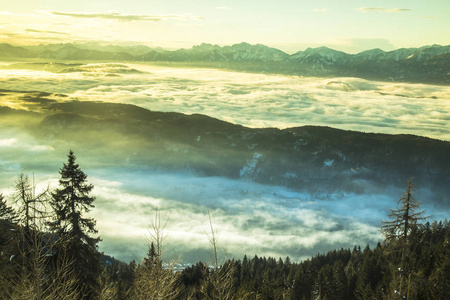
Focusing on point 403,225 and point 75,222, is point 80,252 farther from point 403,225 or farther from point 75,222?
point 403,225

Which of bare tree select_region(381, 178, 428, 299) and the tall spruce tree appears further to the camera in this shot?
the tall spruce tree

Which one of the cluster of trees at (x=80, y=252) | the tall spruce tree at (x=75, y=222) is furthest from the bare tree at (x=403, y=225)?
the tall spruce tree at (x=75, y=222)

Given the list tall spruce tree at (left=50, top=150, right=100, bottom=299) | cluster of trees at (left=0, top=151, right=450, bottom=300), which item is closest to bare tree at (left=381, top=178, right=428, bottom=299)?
cluster of trees at (left=0, top=151, right=450, bottom=300)

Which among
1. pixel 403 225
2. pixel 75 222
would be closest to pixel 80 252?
pixel 75 222

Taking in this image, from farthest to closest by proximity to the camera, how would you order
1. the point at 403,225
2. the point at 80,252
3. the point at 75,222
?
the point at 80,252
the point at 75,222
the point at 403,225

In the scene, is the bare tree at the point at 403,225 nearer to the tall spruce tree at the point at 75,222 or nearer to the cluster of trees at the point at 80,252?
the cluster of trees at the point at 80,252

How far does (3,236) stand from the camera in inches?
1182

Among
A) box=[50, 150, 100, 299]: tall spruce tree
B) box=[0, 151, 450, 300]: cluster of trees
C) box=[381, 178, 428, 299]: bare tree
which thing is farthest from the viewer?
box=[50, 150, 100, 299]: tall spruce tree

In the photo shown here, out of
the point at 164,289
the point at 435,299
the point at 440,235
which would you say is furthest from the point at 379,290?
the point at 440,235

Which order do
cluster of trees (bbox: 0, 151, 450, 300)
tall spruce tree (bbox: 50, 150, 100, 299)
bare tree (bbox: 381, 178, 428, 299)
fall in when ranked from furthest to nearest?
1. tall spruce tree (bbox: 50, 150, 100, 299)
2. bare tree (bbox: 381, 178, 428, 299)
3. cluster of trees (bbox: 0, 151, 450, 300)

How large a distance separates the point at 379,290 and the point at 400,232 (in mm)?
36575

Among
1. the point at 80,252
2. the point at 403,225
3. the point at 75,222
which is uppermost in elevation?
the point at 403,225

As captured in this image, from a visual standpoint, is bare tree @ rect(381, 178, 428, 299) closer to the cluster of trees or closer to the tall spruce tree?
the cluster of trees

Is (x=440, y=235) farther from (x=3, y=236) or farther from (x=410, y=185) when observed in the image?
(x=3, y=236)
